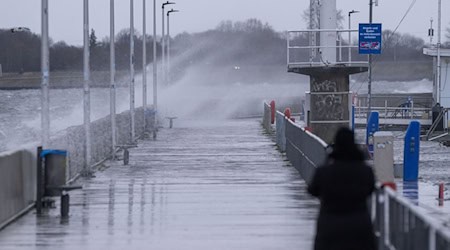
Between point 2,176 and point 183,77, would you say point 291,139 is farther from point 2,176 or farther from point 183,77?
point 183,77

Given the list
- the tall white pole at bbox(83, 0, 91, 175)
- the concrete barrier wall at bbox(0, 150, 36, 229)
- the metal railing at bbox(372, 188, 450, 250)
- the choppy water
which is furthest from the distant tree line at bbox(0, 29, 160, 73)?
the metal railing at bbox(372, 188, 450, 250)

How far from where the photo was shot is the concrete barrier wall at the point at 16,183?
17703 mm

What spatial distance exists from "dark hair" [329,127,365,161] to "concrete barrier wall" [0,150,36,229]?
8581 millimetres

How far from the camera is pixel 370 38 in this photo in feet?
146

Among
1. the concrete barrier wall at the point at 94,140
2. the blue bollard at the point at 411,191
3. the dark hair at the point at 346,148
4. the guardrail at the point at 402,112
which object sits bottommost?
the blue bollard at the point at 411,191

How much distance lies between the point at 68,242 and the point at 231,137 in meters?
33.8

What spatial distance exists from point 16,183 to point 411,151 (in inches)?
506

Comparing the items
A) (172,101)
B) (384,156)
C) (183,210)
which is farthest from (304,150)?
(172,101)

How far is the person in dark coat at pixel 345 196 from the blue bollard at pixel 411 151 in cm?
1793

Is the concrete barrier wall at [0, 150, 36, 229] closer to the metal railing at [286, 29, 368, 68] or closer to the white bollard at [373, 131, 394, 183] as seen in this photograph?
the white bollard at [373, 131, 394, 183]

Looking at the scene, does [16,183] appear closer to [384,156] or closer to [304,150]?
[304,150]

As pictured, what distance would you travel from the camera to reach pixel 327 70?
36.9 m

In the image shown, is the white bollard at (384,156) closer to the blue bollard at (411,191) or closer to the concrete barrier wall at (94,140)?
the blue bollard at (411,191)

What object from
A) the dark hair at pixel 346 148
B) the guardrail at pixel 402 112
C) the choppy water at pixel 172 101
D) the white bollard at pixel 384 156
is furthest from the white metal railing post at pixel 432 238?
the guardrail at pixel 402 112
